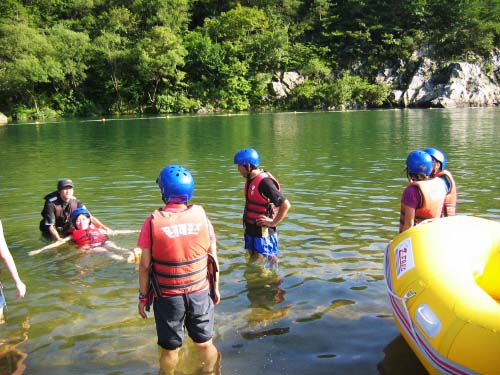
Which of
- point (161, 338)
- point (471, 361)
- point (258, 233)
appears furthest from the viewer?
point (258, 233)

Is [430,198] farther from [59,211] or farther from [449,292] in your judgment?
[59,211]

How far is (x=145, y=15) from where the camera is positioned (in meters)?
66.9

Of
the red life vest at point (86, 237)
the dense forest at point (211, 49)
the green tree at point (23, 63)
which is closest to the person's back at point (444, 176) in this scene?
the red life vest at point (86, 237)

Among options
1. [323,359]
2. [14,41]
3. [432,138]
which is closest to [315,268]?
[323,359]

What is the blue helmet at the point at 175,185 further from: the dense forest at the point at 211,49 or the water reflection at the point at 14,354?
the dense forest at the point at 211,49

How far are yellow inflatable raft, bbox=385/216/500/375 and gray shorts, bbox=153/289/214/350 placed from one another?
71.7 inches

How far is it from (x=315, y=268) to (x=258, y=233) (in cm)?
135

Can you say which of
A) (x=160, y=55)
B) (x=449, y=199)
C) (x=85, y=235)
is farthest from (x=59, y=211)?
(x=160, y=55)

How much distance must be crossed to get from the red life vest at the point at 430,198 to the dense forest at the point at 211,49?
55444 millimetres

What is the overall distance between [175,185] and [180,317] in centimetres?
118

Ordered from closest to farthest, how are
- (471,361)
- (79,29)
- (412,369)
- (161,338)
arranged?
(471,361), (161,338), (412,369), (79,29)

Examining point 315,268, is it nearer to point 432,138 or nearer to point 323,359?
point 323,359

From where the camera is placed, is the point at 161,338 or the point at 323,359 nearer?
the point at 161,338

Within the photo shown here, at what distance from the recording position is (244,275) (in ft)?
23.2
